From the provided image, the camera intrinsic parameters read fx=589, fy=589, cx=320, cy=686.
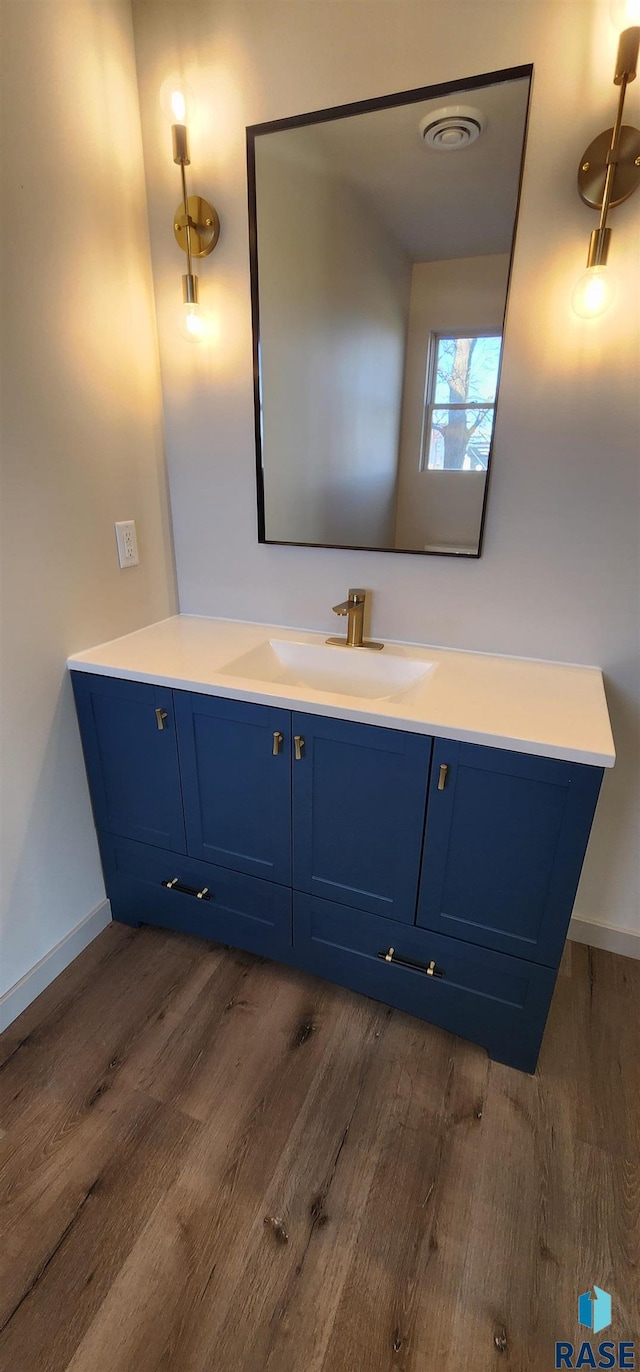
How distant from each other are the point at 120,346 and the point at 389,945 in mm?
1700

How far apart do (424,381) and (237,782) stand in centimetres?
109

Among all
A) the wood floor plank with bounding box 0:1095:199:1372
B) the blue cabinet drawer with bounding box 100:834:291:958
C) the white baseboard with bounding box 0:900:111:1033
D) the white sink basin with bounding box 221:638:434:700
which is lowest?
the wood floor plank with bounding box 0:1095:199:1372

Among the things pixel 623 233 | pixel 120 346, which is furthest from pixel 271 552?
pixel 623 233

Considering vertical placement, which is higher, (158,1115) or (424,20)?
(424,20)

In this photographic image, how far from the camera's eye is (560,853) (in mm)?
1183

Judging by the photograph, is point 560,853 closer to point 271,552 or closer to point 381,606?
point 381,606

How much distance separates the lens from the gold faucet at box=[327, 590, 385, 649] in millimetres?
1617

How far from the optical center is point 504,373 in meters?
1.38

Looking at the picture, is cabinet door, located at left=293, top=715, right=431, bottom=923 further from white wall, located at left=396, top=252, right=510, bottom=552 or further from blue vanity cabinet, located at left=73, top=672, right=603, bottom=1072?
white wall, located at left=396, top=252, right=510, bottom=552

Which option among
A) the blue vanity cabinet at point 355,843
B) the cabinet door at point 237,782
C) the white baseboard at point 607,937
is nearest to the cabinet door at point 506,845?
the blue vanity cabinet at point 355,843

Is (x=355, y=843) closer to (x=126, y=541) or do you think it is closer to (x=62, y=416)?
(x=126, y=541)

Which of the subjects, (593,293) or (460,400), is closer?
(593,293)

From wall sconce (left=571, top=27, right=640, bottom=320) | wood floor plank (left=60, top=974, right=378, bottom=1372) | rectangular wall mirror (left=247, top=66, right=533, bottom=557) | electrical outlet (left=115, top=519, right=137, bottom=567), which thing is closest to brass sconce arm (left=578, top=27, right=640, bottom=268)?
wall sconce (left=571, top=27, right=640, bottom=320)
